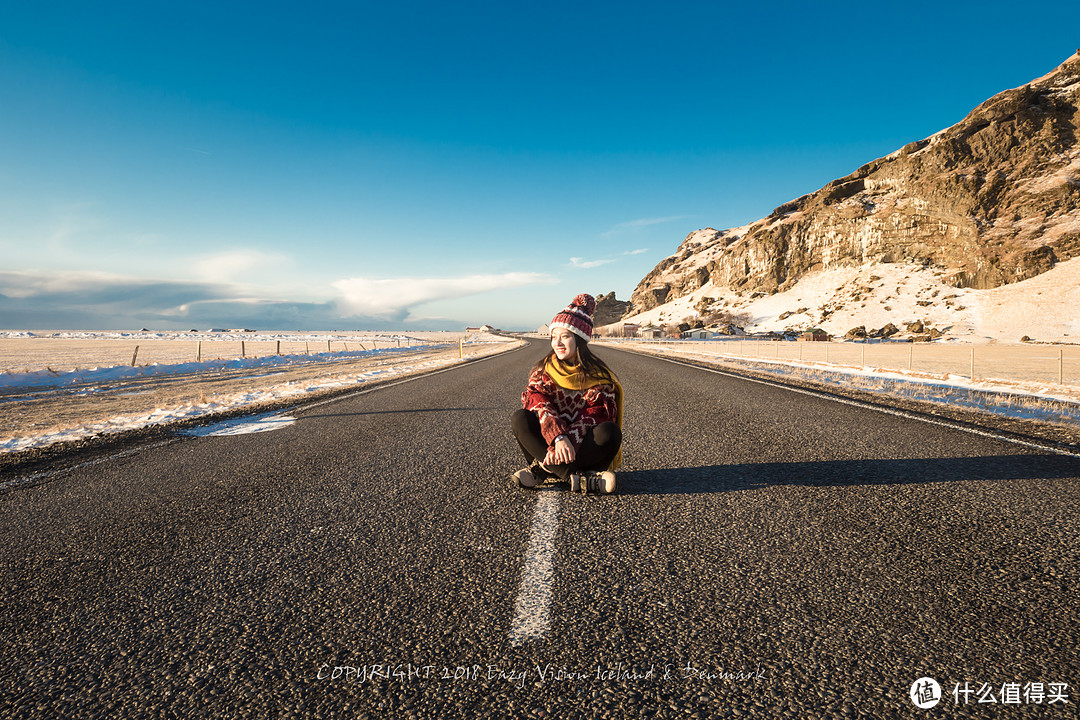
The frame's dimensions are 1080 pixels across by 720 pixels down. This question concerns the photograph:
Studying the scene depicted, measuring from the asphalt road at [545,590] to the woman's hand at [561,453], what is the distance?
35 cm

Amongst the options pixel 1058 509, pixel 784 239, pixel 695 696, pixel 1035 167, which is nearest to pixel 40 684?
pixel 695 696

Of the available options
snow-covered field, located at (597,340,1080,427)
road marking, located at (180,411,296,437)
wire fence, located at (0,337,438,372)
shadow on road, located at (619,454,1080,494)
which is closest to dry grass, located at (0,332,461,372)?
wire fence, located at (0,337,438,372)

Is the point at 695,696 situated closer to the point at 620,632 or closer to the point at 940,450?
the point at 620,632

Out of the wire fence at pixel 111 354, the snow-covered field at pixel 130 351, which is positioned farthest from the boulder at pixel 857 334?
the wire fence at pixel 111 354

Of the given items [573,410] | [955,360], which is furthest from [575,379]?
[955,360]

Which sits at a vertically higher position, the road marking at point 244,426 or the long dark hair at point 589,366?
the long dark hair at point 589,366

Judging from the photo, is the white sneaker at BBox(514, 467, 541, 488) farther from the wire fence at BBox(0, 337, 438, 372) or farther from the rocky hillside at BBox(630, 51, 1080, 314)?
the rocky hillside at BBox(630, 51, 1080, 314)

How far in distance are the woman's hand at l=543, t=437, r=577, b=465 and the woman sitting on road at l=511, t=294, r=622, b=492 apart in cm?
1

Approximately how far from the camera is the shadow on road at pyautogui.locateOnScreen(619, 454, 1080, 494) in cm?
405

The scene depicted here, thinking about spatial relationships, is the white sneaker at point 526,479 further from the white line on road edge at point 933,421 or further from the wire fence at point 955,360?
the wire fence at point 955,360

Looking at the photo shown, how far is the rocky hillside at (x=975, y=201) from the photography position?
235 feet

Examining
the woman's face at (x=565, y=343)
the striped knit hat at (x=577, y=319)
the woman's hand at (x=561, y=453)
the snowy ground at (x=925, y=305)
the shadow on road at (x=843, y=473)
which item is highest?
the snowy ground at (x=925, y=305)

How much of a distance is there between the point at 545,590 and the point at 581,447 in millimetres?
1562

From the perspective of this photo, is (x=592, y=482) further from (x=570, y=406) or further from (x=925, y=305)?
(x=925, y=305)
